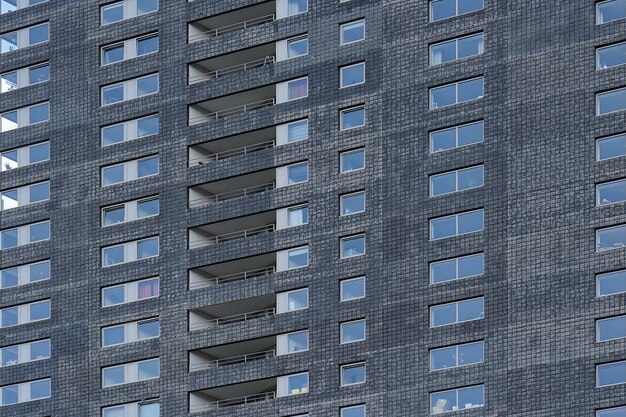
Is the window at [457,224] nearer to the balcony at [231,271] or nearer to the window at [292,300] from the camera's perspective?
the window at [292,300]

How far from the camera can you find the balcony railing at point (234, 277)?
488 feet

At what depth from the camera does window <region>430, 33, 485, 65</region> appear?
142m

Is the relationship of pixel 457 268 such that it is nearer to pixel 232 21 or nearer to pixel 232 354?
pixel 232 354

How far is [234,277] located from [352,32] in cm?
1702

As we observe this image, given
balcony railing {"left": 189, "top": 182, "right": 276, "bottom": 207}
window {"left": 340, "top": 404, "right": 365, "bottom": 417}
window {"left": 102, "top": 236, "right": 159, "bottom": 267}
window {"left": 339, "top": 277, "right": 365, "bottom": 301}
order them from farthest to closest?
window {"left": 102, "top": 236, "right": 159, "bottom": 267}, balcony railing {"left": 189, "top": 182, "right": 276, "bottom": 207}, window {"left": 339, "top": 277, "right": 365, "bottom": 301}, window {"left": 340, "top": 404, "right": 365, "bottom": 417}

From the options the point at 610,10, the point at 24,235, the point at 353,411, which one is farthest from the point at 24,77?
the point at 610,10

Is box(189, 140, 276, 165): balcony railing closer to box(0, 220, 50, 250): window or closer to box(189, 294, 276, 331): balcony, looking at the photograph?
box(189, 294, 276, 331): balcony

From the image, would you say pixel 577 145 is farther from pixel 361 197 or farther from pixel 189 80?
pixel 189 80

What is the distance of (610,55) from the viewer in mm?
137375

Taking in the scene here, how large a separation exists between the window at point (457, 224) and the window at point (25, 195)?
95.0 feet

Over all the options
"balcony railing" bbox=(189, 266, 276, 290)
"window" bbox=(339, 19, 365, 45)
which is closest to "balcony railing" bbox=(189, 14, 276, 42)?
"window" bbox=(339, 19, 365, 45)

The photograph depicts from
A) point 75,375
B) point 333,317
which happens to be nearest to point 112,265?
point 75,375

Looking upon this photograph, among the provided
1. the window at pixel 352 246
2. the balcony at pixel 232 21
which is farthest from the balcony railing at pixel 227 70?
the window at pixel 352 246

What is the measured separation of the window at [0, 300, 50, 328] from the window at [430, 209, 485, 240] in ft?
91.4
